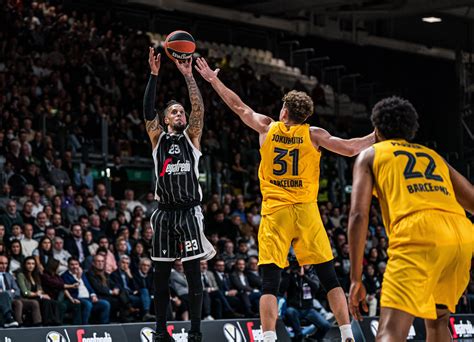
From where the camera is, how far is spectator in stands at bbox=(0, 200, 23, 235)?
48.1 ft

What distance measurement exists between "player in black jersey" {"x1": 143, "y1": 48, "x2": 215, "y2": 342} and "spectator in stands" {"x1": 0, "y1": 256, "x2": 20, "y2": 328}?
4.89 meters

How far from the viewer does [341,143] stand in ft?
26.9

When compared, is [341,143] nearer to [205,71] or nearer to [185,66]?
[205,71]

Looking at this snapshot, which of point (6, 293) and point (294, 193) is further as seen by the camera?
→ point (6, 293)

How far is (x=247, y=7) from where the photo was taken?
2695cm

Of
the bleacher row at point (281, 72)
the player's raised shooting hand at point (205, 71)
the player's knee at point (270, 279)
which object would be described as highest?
the bleacher row at point (281, 72)

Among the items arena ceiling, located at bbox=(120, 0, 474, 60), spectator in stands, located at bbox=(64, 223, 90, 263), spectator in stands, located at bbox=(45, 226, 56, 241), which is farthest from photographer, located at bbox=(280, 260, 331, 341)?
arena ceiling, located at bbox=(120, 0, 474, 60)

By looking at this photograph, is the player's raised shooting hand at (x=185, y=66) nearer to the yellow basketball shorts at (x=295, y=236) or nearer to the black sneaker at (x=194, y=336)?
the yellow basketball shorts at (x=295, y=236)

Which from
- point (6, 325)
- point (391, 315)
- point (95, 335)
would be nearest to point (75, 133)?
point (6, 325)

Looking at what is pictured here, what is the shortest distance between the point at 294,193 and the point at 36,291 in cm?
647

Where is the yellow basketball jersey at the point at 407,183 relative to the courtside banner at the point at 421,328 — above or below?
above

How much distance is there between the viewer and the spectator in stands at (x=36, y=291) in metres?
13.4

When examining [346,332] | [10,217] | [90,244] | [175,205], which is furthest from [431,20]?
[346,332]

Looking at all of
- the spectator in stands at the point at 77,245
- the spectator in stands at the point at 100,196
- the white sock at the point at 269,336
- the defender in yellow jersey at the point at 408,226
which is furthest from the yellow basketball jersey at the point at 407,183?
the spectator in stands at the point at 100,196
